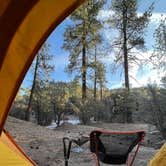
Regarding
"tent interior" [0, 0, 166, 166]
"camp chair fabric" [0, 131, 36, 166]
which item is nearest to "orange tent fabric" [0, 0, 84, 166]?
"tent interior" [0, 0, 166, 166]

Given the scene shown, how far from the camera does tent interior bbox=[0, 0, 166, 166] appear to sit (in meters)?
2.69

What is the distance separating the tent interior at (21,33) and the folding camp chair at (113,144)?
144 cm

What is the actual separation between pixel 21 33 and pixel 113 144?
1.98 m

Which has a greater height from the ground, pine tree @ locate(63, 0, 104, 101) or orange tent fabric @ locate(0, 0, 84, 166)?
pine tree @ locate(63, 0, 104, 101)

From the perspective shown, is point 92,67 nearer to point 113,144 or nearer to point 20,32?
point 113,144

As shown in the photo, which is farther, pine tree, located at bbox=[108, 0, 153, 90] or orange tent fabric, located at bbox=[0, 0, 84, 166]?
→ pine tree, located at bbox=[108, 0, 153, 90]

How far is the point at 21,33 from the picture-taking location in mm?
2842

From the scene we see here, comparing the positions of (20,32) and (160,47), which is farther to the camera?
(160,47)

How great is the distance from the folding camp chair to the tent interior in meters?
1.44

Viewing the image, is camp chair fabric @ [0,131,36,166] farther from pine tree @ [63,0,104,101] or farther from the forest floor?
pine tree @ [63,0,104,101]

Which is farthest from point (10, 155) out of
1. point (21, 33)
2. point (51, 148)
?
point (51, 148)

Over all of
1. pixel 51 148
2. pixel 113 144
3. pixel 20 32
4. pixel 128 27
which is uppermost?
pixel 128 27

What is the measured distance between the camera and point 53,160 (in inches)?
258

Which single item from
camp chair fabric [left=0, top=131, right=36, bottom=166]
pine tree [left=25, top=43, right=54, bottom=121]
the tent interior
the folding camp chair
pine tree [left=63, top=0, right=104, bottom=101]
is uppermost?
pine tree [left=63, top=0, right=104, bottom=101]
